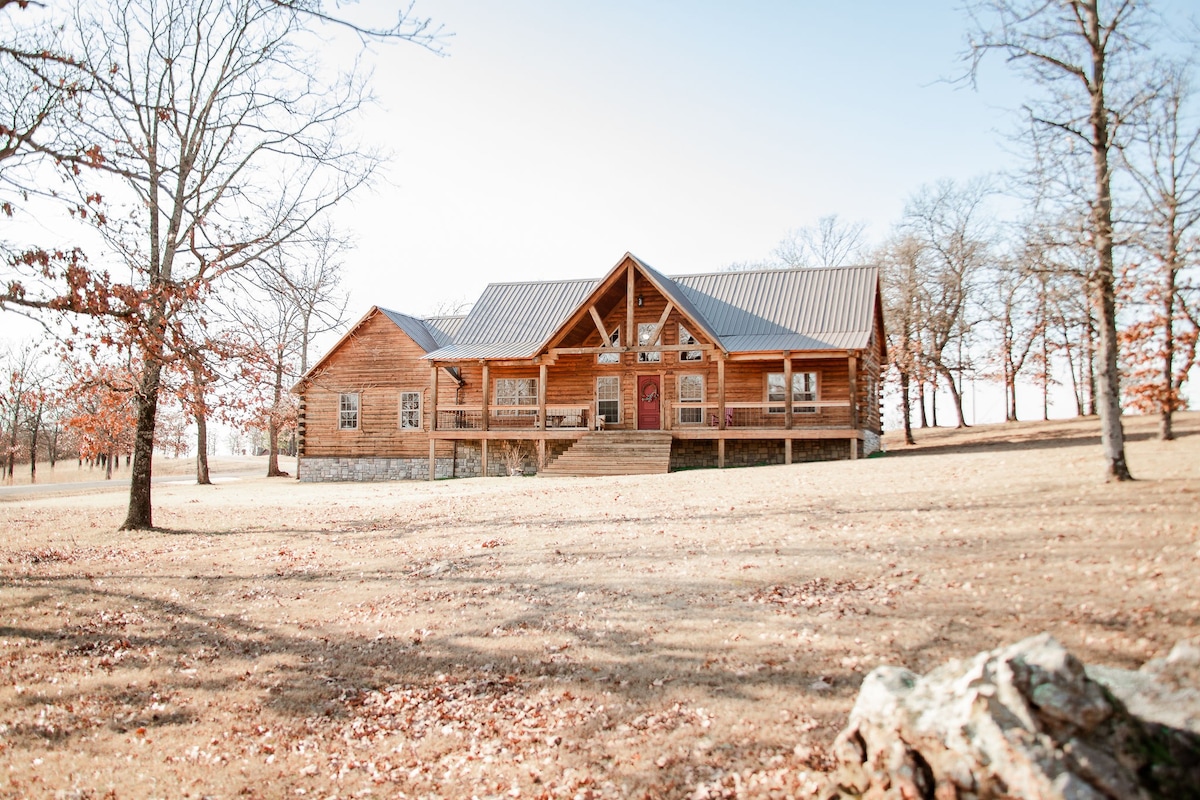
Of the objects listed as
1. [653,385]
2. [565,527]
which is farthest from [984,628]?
[653,385]

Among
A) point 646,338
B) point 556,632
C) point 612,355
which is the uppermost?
point 646,338

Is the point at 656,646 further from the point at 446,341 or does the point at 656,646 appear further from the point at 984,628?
the point at 446,341

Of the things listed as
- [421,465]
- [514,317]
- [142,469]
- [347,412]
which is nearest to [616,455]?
[421,465]

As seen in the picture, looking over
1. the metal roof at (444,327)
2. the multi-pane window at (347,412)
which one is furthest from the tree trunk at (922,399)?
the multi-pane window at (347,412)

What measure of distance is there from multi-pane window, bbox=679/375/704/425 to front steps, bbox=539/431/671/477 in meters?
2.62

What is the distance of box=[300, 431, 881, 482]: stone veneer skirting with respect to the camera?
2709 cm

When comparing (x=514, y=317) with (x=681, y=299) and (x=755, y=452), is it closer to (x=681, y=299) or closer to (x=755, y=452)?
(x=681, y=299)

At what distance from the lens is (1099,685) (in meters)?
4.12

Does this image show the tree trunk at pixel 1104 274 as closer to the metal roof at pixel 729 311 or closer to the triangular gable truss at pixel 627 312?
the metal roof at pixel 729 311

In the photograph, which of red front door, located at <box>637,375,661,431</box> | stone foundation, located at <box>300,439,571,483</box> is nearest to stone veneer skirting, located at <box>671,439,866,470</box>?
red front door, located at <box>637,375,661,431</box>

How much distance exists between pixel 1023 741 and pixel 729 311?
2663cm

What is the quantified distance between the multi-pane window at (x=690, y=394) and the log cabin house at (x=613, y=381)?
1.5 inches

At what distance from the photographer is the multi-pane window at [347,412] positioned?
3325 centimetres

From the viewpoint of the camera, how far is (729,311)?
2997 centimetres
